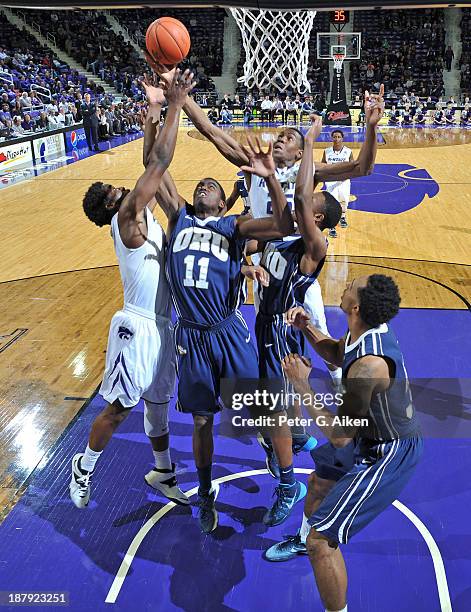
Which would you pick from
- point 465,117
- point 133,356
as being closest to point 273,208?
point 133,356

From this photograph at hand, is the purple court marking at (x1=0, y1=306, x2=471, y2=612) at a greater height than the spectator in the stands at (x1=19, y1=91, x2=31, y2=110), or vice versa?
the spectator in the stands at (x1=19, y1=91, x2=31, y2=110)

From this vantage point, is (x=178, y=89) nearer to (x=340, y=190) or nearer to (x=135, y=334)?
(x=135, y=334)

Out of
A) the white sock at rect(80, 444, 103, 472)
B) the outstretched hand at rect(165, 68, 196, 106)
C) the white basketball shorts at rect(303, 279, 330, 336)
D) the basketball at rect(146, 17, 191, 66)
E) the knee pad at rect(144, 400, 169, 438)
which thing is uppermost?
the basketball at rect(146, 17, 191, 66)

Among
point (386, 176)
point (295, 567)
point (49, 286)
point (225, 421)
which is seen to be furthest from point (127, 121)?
point (295, 567)

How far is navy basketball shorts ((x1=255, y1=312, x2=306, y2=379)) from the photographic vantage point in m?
4.16

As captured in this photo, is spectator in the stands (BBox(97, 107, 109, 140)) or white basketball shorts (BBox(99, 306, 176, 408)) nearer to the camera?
white basketball shorts (BBox(99, 306, 176, 408))

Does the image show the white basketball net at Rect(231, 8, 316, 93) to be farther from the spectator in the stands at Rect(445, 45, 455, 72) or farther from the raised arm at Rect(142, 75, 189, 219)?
the spectator in the stands at Rect(445, 45, 455, 72)

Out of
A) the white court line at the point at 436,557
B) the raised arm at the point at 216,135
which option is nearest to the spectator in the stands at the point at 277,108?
the raised arm at the point at 216,135

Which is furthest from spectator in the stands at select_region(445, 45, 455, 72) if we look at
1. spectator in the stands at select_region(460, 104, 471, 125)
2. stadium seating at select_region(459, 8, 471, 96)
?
spectator in the stands at select_region(460, 104, 471, 125)

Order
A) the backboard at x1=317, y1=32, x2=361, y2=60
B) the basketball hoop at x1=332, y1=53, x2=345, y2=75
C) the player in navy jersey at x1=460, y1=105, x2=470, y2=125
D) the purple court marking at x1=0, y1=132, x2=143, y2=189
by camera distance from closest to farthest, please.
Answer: the purple court marking at x1=0, y1=132, x2=143, y2=189 < the basketball hoop at x1=332, y1=53, x2=345, y2=75 < the player in navy jersey at x1=460, y1=105, x2=470, y2=125 < the backboard at x1=317, y1=32, x2=361, y2=60

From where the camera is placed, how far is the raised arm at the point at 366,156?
177 inches

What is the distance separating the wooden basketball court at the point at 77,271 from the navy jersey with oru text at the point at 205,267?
6.03 ft

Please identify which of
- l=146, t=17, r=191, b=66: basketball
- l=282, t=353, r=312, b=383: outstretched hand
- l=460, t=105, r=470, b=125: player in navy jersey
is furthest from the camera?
l=460, t=105, r=470, b=125: player in navy jersey

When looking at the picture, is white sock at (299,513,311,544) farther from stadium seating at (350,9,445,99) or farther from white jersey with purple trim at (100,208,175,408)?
stadium seating at (350,9,445,99)
